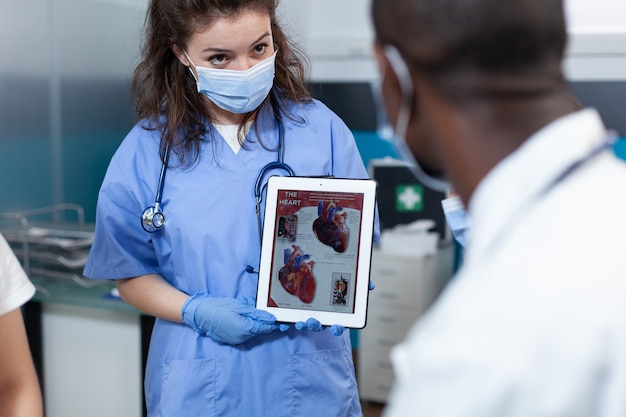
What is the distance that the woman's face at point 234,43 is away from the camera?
A: 4.55 feet

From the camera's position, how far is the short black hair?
60 cm

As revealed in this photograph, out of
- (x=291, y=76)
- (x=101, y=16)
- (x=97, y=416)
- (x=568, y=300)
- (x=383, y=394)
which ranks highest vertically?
(x=101, y=16)

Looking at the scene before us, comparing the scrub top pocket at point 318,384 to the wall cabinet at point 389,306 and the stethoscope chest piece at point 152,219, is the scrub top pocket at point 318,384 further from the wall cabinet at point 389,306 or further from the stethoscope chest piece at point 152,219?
the wall cabinet at point 389,306

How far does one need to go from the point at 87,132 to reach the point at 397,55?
2218 mm

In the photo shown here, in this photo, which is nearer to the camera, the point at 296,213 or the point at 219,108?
the point at 296,213

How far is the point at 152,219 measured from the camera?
1398 mm

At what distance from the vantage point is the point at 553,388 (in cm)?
53

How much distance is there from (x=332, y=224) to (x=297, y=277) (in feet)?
0.38

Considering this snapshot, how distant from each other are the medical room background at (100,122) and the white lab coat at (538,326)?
988 millimetres

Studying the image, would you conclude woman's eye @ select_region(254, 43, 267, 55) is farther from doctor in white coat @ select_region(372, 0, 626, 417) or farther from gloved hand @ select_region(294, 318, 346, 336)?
doctor in white coat @ select_region(372, 0, 626, 417)

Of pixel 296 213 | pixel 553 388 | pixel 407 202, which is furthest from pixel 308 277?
pixel 407 202

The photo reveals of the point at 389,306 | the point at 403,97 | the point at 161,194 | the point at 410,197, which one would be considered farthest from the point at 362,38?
the point at 403,97

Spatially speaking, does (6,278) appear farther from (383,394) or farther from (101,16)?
(383,394)

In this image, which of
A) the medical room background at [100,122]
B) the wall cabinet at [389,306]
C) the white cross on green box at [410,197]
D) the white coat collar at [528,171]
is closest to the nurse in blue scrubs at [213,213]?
the medical room background at [100,122]
